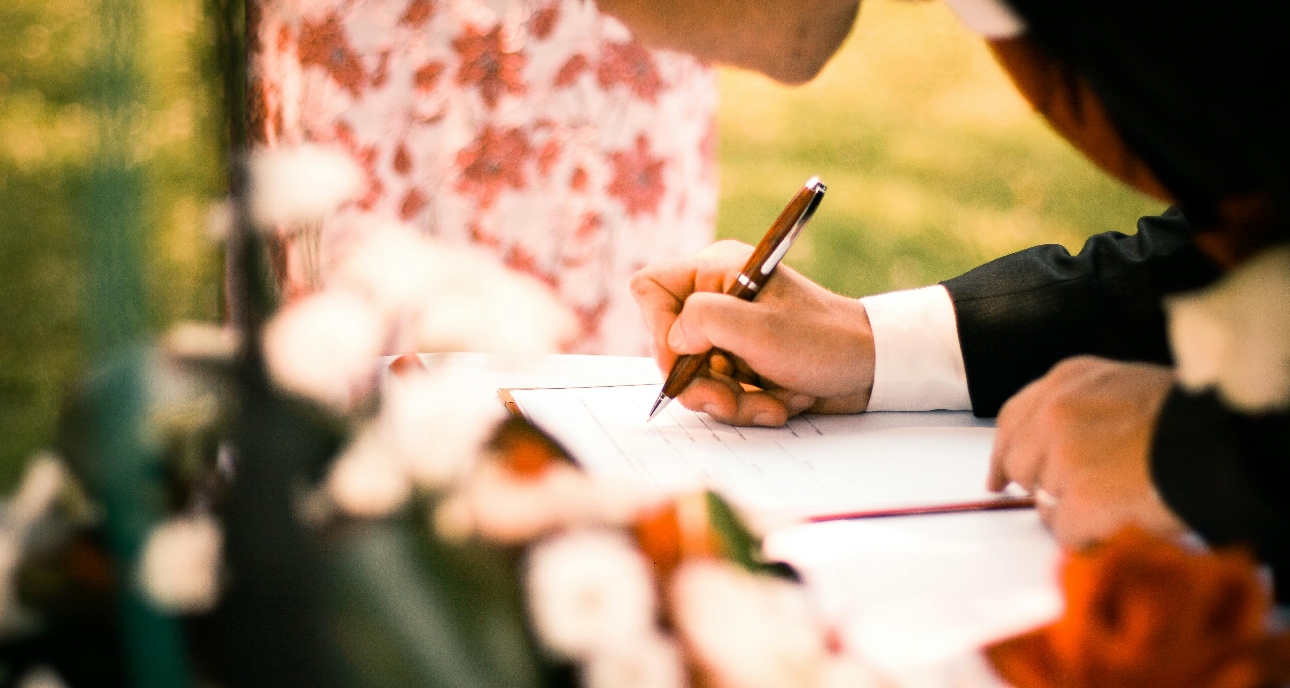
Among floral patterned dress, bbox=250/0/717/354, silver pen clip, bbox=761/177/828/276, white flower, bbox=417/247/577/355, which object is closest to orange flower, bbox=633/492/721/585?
silver pen clip, bbox=761/177/828/276

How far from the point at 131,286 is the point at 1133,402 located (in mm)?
497

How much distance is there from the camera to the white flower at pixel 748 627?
0.39m

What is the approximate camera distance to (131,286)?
42 centimetres

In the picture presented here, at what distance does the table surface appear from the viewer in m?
0.39

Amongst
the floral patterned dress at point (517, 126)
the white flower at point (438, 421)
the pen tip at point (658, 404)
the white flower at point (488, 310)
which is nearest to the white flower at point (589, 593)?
the white flower at point (438, 421)

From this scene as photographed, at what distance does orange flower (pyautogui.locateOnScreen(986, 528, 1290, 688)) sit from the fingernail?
370 mm

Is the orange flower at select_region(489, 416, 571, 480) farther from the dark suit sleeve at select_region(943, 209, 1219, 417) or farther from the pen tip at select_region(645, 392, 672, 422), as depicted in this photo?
the dark suit sleeve at select_region(943, 209, 1219, 417)

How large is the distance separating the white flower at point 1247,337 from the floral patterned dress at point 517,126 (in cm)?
94

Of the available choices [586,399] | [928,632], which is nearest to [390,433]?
[586,399]

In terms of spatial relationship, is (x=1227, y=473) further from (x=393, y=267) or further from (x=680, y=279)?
(x=393, y=267)

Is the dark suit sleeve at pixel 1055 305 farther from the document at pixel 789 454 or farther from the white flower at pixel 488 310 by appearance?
the white flower at pixel 488 310

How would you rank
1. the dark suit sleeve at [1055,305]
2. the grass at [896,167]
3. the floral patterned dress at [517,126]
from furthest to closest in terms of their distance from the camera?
the floral patterned dress at [517,126] → the grass at [896,167] → the dark suit sleeve at [1055,305]

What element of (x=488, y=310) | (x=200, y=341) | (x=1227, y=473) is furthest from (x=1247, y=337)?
(x=488, y=310)

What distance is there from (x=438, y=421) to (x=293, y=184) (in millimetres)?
236
